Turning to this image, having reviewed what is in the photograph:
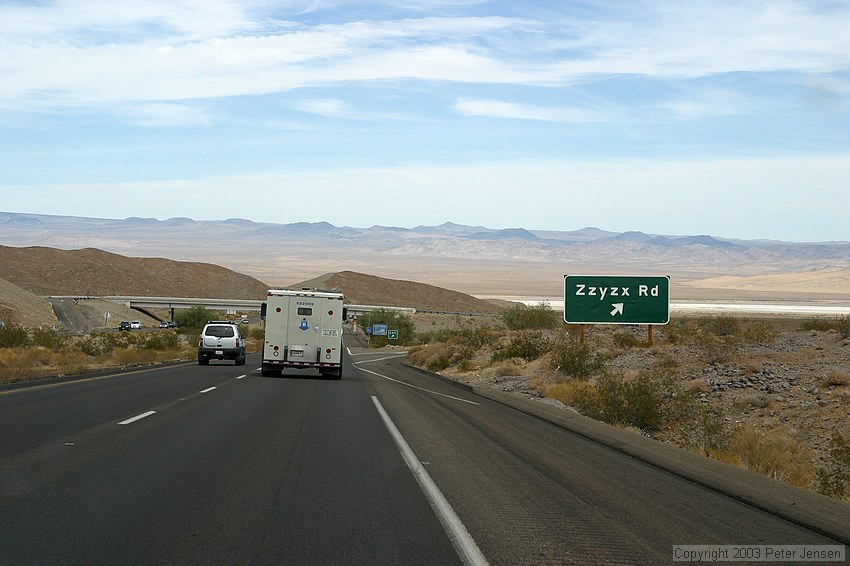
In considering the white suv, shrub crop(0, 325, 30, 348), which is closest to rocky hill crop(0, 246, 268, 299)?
shrub crop(0, 325, 30, 348)

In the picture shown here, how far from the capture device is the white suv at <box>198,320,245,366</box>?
41219mm

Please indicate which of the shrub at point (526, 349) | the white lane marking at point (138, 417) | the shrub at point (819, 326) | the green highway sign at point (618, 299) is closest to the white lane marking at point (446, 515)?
the white lane marking at point (138, 417)

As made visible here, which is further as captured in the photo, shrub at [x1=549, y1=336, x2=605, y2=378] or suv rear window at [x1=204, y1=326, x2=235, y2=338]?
suv rear window at [x1=204, y1=326, x2=235, y2=338]

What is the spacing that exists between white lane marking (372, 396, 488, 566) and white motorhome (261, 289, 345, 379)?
1725cm

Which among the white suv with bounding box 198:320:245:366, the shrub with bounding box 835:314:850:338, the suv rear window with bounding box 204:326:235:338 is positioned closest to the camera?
the shrub with bounding box 835:314:850:338

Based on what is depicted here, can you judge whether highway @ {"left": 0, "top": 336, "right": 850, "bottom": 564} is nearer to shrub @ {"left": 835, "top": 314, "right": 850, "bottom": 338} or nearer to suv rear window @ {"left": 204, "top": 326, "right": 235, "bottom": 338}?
shrub @ {"left": 835, "top": 314, "right": 850, "bottom": 338}

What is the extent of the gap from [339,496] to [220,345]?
33.1 meters

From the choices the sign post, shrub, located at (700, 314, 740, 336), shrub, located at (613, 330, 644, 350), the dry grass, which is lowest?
the sign post

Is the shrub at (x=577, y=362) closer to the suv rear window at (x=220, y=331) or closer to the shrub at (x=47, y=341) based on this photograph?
the suv rear window at (x=220, y=331)

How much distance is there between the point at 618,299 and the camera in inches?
1249

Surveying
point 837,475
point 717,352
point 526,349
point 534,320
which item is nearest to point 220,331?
point 526,349

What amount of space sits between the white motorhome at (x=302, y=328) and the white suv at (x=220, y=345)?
1101 cm

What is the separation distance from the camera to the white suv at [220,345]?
1623 inches

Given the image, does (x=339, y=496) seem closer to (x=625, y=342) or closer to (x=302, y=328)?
(x=302, y=328)
